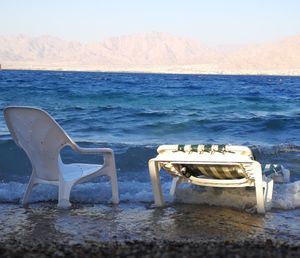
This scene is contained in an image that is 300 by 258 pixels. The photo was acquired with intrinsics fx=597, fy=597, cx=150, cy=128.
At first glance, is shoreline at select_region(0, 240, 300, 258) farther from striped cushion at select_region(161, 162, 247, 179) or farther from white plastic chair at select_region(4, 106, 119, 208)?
white plastic chair at select_region(4, 106, 119, 208)

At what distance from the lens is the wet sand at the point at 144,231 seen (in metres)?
3.85

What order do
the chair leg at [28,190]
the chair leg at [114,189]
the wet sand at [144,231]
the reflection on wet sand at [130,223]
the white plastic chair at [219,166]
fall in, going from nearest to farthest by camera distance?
the wet sand at [144,231], the reflection on wet sand at [130,223], the white plastic chair at [219,166], the chair leg at [28,190], the chair leg at [114,189]

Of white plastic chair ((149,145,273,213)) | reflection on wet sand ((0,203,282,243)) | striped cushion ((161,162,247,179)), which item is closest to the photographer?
reflection on wet sand ((0,203,282,243))

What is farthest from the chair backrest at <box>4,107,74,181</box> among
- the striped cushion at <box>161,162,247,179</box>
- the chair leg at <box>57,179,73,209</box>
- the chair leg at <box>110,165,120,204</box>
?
the striped cushion at <box>161,162,247,179</box>

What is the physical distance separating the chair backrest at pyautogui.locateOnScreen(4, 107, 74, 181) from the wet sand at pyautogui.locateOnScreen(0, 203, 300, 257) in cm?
49

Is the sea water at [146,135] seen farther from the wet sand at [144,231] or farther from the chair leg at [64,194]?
the chair leg at [64,194]

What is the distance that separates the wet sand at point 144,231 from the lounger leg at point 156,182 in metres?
0.11

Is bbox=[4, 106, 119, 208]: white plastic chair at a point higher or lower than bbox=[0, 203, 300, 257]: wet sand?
higher

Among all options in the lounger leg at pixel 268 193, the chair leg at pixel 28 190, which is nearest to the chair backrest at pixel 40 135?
the chair leg at pixel 28 190

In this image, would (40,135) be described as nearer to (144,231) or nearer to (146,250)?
(144,231)

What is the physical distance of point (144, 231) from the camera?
5086mm

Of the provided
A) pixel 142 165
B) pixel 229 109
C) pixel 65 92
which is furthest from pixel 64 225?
pixel 65 92

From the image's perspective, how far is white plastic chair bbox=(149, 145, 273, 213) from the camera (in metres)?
5.55

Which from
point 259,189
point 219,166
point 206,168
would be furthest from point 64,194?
point 259,189
